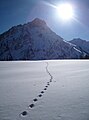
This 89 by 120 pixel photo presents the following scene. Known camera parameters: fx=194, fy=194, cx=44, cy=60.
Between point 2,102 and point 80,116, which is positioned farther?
point 2,102

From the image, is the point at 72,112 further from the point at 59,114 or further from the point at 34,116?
the point at 34,116

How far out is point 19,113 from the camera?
5852 millimetres

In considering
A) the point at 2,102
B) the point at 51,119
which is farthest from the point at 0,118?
the point at 2,102

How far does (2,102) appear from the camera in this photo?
742cm

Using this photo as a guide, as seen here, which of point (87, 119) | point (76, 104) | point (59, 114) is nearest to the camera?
point (87, 119)

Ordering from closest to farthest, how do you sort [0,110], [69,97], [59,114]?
1. [59,114]
2. [0,110]
3. [69,97]

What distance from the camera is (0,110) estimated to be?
6.30 meters

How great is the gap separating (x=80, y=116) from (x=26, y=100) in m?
2.69

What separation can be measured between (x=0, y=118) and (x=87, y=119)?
243cm

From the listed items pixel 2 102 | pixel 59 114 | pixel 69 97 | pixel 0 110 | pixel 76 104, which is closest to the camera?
pixel 59 114

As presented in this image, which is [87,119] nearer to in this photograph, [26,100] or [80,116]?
[80,116]

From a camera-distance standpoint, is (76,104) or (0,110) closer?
(0,110)

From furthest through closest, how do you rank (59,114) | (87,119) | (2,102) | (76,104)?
1. (2,102)
2. (76,104)
3. (59,114)
4. (87,119)

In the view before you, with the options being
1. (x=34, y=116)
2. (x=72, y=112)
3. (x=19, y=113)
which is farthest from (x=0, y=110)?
(x=72, y=112)
